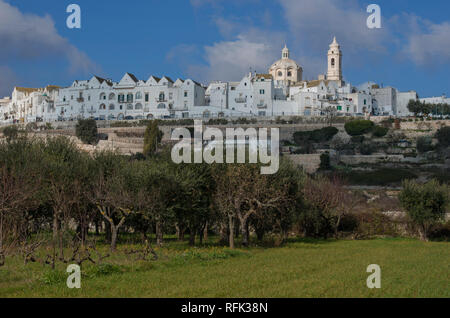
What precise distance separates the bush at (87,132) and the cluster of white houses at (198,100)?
48.4ft

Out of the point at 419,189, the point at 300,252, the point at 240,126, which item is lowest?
the point at 300,252

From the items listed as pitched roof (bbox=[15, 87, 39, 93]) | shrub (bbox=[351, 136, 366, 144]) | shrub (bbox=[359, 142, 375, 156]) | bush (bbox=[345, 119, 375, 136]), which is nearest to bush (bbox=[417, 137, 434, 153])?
shrub (bbox=[359, 142, 375, 156])

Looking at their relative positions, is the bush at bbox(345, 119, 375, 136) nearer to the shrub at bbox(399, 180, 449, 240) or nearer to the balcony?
the balcony

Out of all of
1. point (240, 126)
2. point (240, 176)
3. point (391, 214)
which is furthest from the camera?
point (240, 126)

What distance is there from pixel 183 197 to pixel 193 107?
77.1 metres

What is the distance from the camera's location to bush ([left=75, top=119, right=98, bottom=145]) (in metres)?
91.7

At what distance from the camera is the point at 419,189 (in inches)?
1582

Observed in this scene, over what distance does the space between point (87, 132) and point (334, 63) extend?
6958cm

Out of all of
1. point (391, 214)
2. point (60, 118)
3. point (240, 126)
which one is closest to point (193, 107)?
point (240, 126)

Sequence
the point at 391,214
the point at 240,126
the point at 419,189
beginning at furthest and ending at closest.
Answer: the point at 240,126
the point at 391,214
the point at 419,189

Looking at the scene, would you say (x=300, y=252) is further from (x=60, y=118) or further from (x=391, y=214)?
(x=60, y=118)

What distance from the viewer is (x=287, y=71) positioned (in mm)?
136875

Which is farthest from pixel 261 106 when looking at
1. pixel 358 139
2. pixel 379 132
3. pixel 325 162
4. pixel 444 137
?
pixel 444 137

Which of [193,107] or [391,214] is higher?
[193,107]
